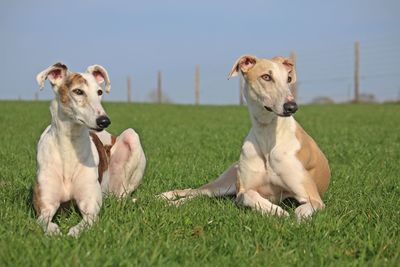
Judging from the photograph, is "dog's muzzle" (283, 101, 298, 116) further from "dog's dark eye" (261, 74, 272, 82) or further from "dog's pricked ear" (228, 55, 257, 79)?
"dog's pricked ear" (228, 55, 257, 79)

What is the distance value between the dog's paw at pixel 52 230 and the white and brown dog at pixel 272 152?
4.80 feet

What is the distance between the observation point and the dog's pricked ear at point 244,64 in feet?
19.3

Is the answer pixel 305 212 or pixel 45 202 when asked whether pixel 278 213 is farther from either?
pixel 45 202

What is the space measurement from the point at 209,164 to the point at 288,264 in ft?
17.5

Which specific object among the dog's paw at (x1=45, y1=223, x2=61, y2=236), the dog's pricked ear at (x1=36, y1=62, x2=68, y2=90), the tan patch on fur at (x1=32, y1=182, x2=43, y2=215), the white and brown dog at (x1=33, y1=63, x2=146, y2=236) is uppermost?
the dog's pricked ear at (x1=36, y1=62, x2=68, y2=90)

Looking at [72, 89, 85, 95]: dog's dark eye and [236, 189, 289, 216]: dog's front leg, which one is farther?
[236, 189, 289, 216]: dog's front leg

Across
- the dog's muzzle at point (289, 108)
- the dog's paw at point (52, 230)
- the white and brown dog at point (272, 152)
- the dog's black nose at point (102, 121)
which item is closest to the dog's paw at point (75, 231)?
the dog's paw at point (52, 230)

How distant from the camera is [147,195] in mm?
5879

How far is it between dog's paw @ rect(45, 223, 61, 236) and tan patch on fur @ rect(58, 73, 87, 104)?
3.49 feet

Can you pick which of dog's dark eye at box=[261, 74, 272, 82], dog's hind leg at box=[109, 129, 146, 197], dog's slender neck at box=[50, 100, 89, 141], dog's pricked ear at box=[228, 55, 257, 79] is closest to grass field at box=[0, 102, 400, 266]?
dog's hind leg at box=[109, 129, 146, 197]

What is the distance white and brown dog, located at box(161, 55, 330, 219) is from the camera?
548 centimetres

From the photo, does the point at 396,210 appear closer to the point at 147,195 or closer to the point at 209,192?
the point at 209,192

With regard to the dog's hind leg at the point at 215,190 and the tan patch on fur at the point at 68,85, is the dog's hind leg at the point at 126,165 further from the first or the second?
the tan patch on fur at the point at 68,85

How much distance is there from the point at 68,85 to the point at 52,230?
127cm
